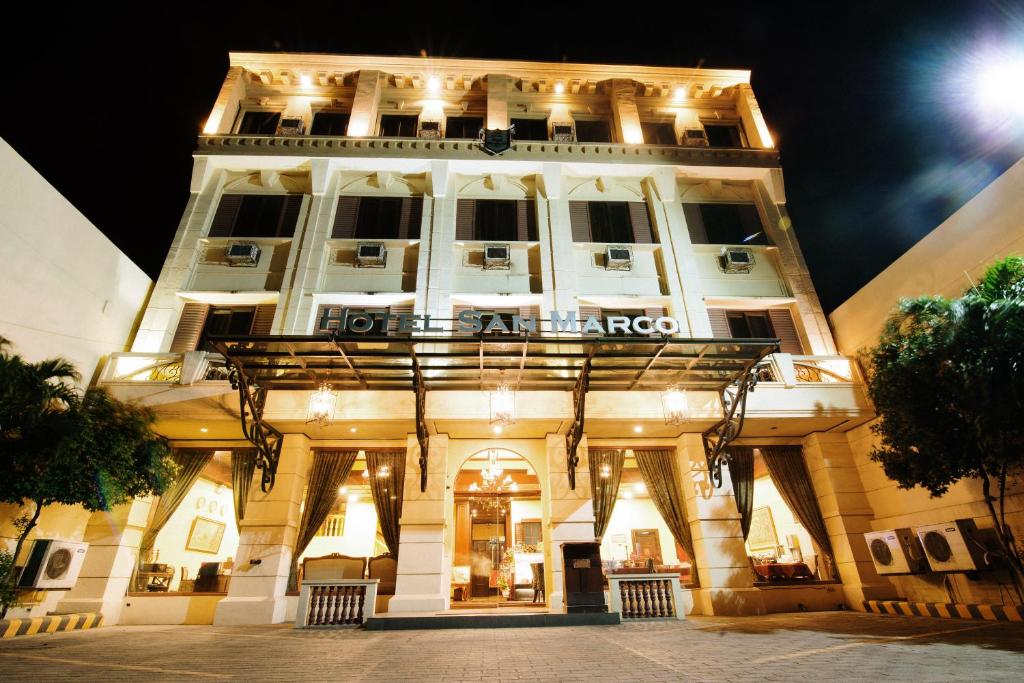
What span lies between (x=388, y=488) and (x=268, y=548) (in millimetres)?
2800

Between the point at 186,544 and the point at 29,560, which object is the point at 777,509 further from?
the point at 29,560

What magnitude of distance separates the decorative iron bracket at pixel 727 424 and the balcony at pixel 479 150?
8109 mm

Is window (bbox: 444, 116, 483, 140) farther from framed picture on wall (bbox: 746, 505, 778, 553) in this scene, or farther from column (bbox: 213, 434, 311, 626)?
framed picture on wall (bbox: 746, 505, 778, 553)

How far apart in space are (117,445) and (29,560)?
263cm

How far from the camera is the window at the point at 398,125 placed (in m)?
16.2

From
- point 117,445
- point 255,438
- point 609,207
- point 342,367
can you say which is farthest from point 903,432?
point 117,445

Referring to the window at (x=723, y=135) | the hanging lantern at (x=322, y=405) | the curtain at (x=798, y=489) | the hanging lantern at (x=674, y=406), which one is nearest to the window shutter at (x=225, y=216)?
the hanging lantern at (x=322, y=405)

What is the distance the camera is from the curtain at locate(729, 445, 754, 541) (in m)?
11.5

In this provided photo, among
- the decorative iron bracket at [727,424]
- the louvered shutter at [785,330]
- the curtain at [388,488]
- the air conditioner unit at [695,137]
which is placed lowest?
the curtain at [388,488]

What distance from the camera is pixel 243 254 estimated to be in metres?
12.8

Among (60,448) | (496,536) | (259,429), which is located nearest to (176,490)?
(259,429)

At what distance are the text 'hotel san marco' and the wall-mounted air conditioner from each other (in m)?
0.13

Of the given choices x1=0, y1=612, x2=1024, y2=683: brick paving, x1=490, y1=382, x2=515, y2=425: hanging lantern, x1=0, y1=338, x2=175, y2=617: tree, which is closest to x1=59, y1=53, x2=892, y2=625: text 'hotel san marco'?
x1=490, y1=382, x2=515, y2=425: hanging lantern

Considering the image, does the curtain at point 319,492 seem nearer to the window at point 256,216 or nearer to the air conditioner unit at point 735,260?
the window at point 256,216
